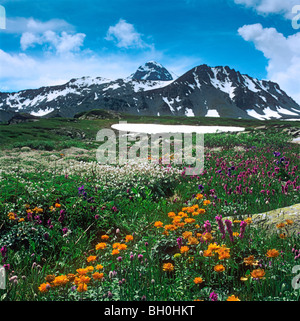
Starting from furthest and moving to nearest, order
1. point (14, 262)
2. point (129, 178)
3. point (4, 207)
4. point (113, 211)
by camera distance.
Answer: point (129, 178) → point (113, 211) → point (4, 207) → point (14, 262)

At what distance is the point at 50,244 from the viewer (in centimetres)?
451

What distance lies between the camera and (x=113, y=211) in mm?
5949

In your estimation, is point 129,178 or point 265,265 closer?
point 265,265

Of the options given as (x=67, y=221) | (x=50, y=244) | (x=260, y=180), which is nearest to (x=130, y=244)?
(x=50, y=244)

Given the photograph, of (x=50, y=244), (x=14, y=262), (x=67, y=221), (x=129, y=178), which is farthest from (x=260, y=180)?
(x=14, y=262)

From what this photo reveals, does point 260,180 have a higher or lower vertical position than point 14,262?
higher

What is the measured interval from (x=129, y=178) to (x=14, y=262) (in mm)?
4573

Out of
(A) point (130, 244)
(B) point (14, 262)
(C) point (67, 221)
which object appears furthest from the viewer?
(C) point (67, 221)
